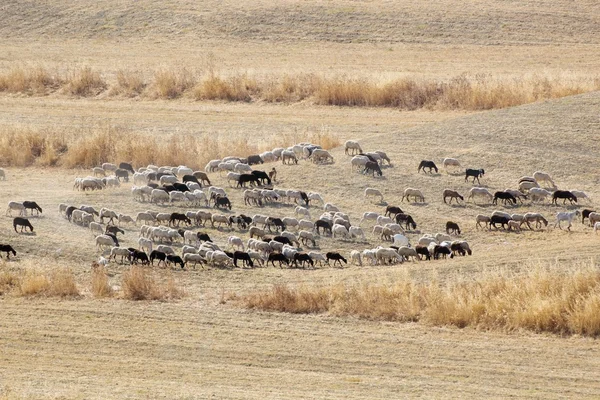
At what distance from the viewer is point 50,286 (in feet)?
80.6

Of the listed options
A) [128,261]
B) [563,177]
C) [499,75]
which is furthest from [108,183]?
[499,75]

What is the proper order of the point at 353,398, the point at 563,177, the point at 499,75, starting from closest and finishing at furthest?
1. the point at 353,398
2. the point at 563,177
3. the point at 499,75

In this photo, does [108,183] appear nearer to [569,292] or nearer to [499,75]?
[569,292]

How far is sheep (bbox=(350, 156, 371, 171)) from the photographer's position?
109 ft

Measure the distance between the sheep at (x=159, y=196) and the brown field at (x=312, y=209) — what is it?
0.46 meters

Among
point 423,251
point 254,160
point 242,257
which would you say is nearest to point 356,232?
point 423,251

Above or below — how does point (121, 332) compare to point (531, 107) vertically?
below

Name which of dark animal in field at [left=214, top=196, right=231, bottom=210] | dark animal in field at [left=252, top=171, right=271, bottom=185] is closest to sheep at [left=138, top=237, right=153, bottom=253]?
dark animal in field at [left=214, top=196, right=231, bottom=210]

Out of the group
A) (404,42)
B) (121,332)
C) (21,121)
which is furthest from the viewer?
(404,42)

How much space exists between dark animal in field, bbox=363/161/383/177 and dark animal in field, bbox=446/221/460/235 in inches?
192

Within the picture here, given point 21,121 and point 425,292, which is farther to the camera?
point 21,121

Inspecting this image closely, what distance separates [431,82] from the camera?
47.9 m

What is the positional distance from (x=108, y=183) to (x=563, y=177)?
13573 mm

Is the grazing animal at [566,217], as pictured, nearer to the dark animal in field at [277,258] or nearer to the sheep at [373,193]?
the sheep at [373,193]
